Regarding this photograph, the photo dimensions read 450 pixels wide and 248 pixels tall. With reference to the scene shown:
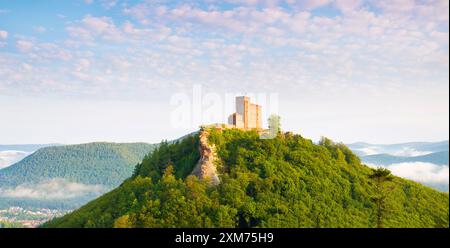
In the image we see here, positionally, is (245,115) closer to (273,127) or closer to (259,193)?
(273,127)

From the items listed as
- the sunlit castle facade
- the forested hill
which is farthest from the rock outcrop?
the sunlit castle facade

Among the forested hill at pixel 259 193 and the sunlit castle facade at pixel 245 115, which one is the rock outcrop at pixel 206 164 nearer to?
the forested hill at pixel 259 193

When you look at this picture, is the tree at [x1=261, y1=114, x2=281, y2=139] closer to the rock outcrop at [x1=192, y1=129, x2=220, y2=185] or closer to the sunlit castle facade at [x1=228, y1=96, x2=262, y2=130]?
the sunlit castle facade at [x1=228, y1=96, x2=262, y2=130]

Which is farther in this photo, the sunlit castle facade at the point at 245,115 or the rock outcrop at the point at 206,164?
the sunlit castle facade at the point at 245,115

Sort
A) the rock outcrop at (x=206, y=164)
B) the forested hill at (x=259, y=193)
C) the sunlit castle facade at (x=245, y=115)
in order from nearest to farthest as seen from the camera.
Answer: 1. the forested hill at (x=259, y=193)
2. the rock outcrop at (x=206, y=164)
3. the sunlit castle facade at (x=245, y=115)

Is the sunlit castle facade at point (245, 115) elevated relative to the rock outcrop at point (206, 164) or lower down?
elevated

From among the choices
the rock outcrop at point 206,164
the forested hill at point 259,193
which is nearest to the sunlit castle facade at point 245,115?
the forested hill at point 259,193
